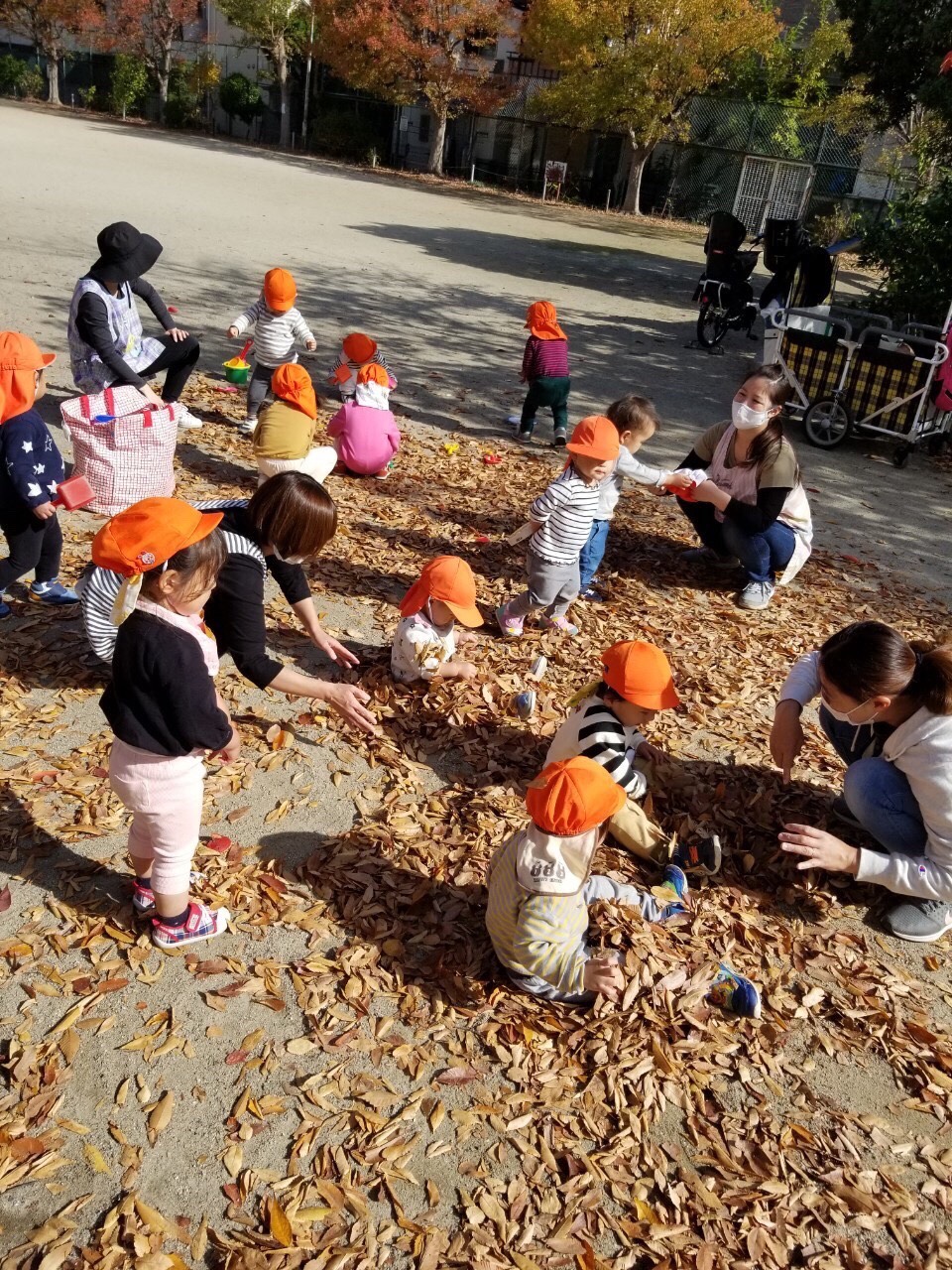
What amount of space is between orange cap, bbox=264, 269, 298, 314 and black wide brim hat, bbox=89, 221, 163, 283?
3.96ft

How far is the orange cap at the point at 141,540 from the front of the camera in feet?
9.68

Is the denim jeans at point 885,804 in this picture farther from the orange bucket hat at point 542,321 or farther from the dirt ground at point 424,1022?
the orange bucket hat at point 542,321

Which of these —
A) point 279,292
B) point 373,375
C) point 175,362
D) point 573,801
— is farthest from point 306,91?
point 573,801

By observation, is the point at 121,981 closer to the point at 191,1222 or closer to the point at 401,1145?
the point at 191,1222

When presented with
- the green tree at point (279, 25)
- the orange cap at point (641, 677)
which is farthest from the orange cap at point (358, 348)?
the green tree at point (279, 25)

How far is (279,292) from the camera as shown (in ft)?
27.5

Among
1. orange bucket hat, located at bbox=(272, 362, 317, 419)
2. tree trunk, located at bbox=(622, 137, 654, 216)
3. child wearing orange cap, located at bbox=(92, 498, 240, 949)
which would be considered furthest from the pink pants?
tree trunk, located at bbox=(622, 137, 654, 216)

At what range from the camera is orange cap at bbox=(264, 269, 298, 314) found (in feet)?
27.5

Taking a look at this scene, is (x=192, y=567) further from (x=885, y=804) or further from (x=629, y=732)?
(x=885, y=804)

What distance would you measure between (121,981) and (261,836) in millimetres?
921

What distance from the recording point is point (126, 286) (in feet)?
24.7

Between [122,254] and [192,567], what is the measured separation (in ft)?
16.6

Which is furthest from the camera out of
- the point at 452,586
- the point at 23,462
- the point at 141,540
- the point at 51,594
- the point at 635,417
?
the point at 635,417

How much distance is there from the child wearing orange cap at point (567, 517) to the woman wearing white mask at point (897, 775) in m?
2.16
